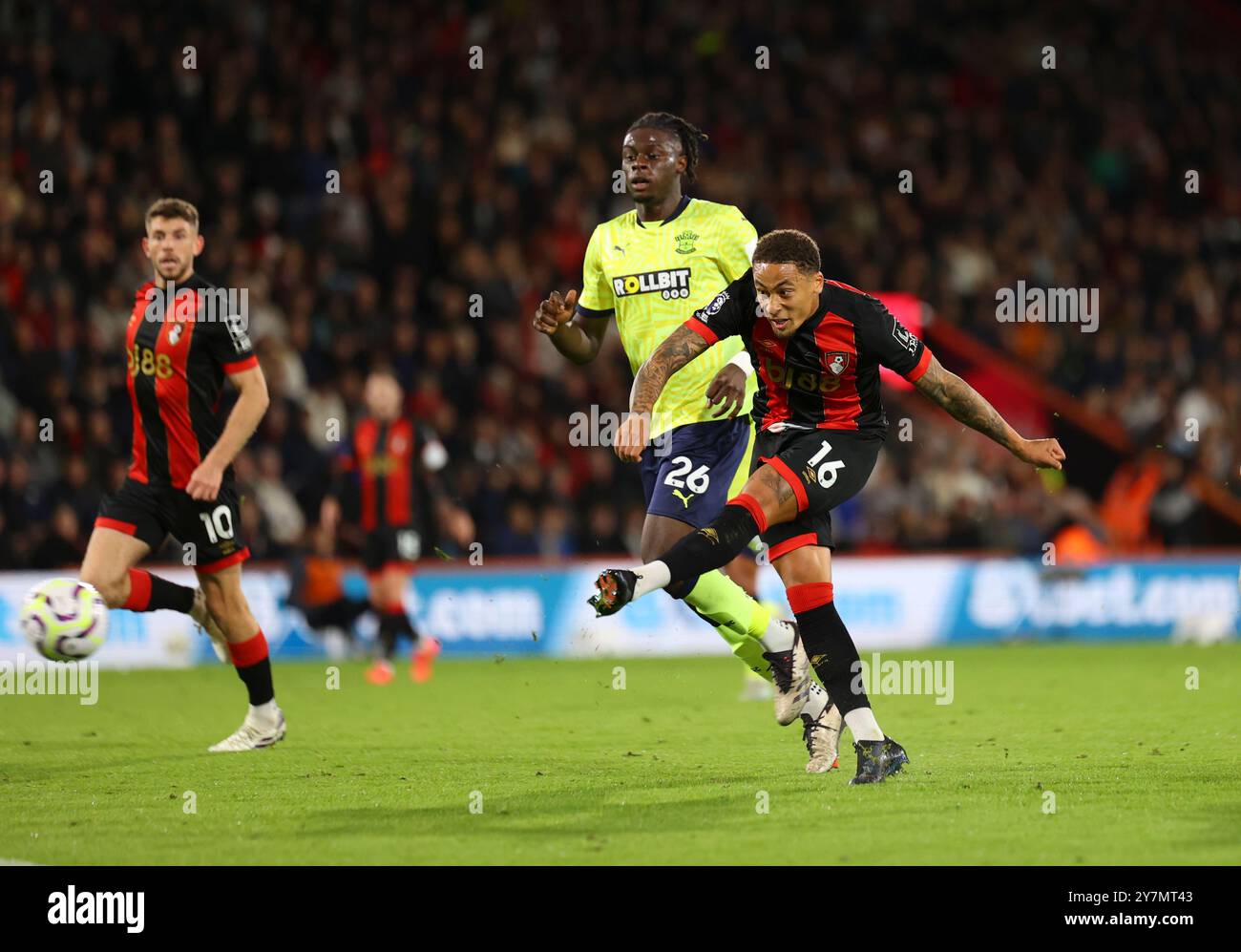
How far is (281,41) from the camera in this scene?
63.9 feet

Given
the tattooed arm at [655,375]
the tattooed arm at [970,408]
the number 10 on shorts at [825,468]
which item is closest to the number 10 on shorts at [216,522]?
the tattooed arm at [655,375]

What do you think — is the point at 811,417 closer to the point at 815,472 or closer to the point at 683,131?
the point at 815,472

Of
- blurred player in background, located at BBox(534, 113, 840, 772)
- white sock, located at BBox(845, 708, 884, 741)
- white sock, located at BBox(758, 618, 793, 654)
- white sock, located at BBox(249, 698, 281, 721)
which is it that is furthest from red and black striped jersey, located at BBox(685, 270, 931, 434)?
white sock, located at BBox(249, 698, 281, 721)

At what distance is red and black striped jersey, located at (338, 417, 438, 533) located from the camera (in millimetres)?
13328

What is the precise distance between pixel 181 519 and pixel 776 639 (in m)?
2.85

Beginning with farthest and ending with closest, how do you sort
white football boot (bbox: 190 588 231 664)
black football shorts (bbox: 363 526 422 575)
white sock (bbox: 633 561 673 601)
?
black football shorts (bbox: 363 526 422 575) < white football boot (bbox: 190 588 231 664) < white sock (bbox: 633 561 673 601)

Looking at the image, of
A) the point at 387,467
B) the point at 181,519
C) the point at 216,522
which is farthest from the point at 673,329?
the point at 387,467

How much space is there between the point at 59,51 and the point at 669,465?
487 inches

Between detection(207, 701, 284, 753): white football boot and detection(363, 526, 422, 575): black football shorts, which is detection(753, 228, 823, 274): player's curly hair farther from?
detection(363, 526, 422, 575): black football shorts

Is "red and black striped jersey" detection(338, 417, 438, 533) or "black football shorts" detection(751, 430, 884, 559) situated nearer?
"black football shorts" detection(751, 430, 884, 559)

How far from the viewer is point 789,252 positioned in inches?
265

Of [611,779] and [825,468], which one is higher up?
[825,468]

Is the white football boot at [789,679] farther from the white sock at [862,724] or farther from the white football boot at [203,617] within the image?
the white football boot at [203,617]

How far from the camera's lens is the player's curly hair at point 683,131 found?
812 centimetres
